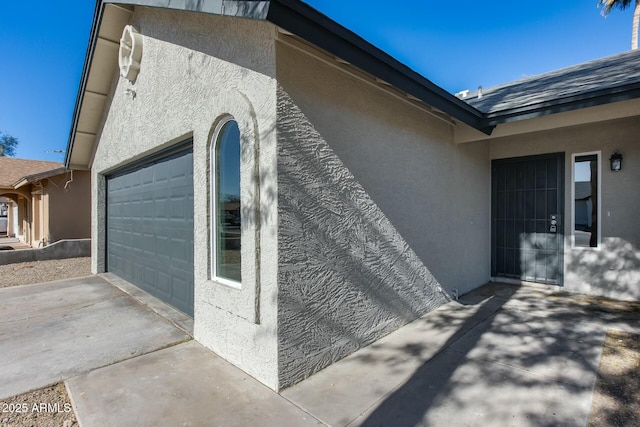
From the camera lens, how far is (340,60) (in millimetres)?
3486

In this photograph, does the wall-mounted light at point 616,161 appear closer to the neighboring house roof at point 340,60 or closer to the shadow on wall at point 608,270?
the shadow on wall at point 608,270

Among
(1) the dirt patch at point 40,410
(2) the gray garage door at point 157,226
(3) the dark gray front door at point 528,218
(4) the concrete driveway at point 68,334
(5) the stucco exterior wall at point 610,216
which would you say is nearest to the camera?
(1) the dirt patch at point 40,410

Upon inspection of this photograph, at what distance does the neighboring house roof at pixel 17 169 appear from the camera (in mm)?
15491

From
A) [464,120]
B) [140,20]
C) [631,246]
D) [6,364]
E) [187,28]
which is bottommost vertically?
[6,364]

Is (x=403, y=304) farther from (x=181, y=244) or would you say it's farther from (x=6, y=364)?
(x=6, y=364)

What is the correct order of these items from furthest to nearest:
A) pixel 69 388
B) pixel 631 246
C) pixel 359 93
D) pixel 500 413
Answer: pixel 631 246 < pixel 359 93 < pixel 69 388 < pixel 500 413

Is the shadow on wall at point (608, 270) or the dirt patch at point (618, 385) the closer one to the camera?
the dirt patch at point (618, 385)

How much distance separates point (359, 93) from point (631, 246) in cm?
573

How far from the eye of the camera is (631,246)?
559 centimetres

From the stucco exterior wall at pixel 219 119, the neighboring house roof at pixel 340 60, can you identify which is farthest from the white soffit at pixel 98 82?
the stucco exterior wall at pixel 219 119

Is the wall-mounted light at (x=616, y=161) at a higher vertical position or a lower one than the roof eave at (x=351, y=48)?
lower

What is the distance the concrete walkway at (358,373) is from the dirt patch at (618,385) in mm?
88

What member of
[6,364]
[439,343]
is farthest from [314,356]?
[6,364]

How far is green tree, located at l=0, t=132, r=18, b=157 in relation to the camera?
52.1 metres
